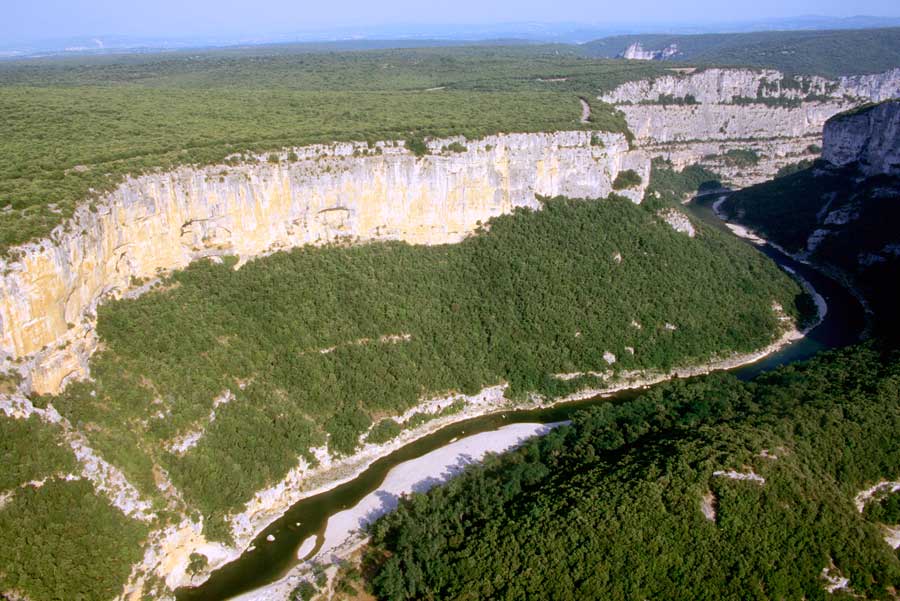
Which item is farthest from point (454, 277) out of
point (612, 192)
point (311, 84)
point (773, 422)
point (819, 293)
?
point (311, 84)

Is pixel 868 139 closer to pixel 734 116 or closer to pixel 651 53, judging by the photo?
pixel 734 116

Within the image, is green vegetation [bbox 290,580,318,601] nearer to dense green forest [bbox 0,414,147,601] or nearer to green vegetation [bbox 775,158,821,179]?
dense green forest [bbox 0,414,147,601]

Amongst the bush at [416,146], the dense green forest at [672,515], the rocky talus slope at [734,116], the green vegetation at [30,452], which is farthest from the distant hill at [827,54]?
the green vegetation at [30,452]

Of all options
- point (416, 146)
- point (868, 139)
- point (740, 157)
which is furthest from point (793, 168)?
point (416, 146)

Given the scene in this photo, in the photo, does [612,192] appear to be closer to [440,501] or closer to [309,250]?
[309,250]

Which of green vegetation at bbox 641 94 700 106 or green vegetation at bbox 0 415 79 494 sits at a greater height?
green vegetation at bbox 641 94 700 106

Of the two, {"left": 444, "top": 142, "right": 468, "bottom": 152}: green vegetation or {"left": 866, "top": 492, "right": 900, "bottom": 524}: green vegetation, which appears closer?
{"left": 866, "top": 492, "right": 900, "bottom": 524}: green vegetation

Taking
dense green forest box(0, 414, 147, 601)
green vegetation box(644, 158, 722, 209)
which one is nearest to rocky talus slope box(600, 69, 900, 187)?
green vegetation box(644, 158, 722, 209)
